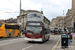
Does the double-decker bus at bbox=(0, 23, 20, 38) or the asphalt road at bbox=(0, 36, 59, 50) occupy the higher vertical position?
the double-decker bus at bbox=(0, 23, 20, 38)

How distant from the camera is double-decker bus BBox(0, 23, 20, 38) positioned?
27688 mm

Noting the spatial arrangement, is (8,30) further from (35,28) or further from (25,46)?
(25,46)

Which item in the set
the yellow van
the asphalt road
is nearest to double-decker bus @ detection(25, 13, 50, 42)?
the asphalt road

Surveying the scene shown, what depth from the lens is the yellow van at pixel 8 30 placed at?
27.7 meters

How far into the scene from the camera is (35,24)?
18.5m

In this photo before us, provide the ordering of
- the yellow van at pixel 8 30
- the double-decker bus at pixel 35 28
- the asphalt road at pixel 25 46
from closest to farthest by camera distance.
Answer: the asphalt road at pixel 25 46 < the double-decker bus at pixel 35 28 < the yellow van at pixel 8 30

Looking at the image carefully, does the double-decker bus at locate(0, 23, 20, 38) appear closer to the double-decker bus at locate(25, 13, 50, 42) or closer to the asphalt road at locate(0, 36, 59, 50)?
the asphalt road at locate(0, 36, 59, 50)

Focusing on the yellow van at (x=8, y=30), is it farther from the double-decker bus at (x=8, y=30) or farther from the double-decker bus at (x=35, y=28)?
the double-decker bus at (x=35, y=28)

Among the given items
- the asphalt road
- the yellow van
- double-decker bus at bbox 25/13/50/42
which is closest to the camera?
the asphalt road

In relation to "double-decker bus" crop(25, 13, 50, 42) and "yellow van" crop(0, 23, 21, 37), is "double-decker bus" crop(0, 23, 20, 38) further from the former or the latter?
"double-decker bus" crop(25, 13, 50, 42)

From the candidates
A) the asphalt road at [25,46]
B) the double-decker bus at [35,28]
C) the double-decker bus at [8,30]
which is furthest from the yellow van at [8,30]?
the double-decker bus at [35,28]

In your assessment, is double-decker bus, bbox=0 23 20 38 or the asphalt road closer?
the asphalt road

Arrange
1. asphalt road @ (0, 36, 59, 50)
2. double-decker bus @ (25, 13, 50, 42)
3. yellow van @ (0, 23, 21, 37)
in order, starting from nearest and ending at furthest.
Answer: asphalt road @ (0, 36, 59, 50)
double-decker bus @ (25, 13, 50, 42)
yellow van @ (0, 23, 21, 37)

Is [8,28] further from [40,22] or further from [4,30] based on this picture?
[40,22]
